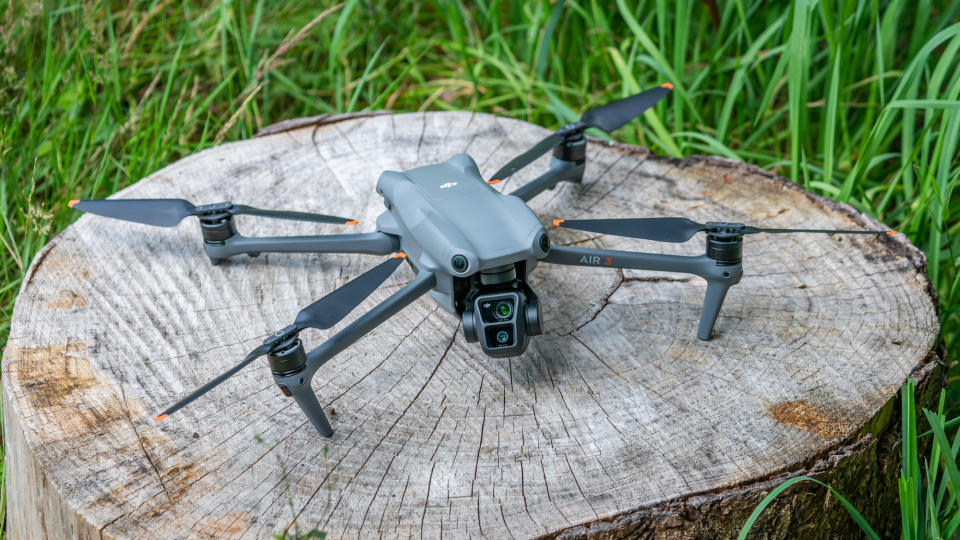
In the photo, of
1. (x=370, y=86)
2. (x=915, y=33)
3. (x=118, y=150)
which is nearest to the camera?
(x=915, y=33)

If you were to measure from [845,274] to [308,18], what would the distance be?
2470mm

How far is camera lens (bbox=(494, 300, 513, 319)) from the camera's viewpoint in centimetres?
160

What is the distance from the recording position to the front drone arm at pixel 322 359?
1462 mm

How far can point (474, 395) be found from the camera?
1646 millimetres

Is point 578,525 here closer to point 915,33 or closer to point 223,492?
point 223,492

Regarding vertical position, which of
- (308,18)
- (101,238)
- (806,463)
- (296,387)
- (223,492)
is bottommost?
(806,463)

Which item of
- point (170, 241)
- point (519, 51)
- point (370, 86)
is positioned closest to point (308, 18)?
point (370, 86)

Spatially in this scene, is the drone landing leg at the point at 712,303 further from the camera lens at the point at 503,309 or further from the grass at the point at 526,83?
the grass at the point at 526,83

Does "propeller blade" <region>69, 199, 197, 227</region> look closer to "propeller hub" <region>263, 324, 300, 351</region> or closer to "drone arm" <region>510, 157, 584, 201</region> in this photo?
"propeller hub" <region>263, 324, 300, 351</region>

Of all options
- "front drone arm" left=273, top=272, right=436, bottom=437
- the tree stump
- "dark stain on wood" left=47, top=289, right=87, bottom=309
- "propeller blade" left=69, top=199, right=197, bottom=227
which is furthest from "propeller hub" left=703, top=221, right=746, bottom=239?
"dark stain on wood" left=47, top=289, right=87, bottom=309

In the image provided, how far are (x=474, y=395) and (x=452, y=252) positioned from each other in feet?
0.93

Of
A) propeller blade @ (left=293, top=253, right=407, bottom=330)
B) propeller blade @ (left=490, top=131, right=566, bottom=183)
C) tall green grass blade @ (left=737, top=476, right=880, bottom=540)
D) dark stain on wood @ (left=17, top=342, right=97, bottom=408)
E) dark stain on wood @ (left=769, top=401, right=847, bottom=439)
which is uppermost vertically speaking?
propeller blade @ (left=490, top=131, right=566, bottom=183)

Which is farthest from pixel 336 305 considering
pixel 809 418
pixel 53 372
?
pixel 809 418

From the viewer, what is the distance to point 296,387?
1.46m
